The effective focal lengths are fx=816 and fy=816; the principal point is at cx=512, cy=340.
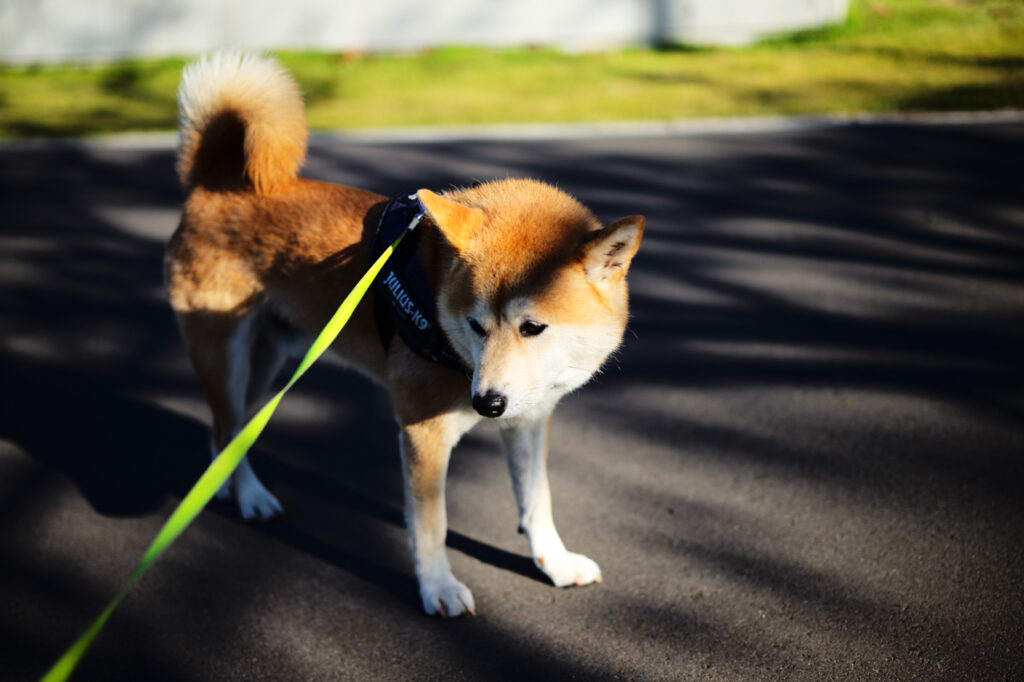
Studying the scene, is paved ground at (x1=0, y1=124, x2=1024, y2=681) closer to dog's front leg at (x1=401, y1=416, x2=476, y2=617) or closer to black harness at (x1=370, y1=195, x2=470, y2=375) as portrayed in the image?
dog's front leg at (x1=401, y1=416, x2=476, y2=617)

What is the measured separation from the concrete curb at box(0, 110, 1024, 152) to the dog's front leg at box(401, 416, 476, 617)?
231 inches

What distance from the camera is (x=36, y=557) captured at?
3.09m

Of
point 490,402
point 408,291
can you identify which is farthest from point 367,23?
point 490,402

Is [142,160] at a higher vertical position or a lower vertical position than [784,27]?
lower

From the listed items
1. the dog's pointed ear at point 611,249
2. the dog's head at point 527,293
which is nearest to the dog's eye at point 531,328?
the dog's head at point 527,293

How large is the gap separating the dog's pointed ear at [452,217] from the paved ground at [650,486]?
1.30 meters

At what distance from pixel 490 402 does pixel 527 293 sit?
0.33 metres

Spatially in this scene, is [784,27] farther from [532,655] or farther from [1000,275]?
[532,655]

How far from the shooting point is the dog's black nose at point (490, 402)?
221cm

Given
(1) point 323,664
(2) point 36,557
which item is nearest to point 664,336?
(1) point 323,664

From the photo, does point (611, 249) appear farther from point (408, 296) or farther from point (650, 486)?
point (650, 486)

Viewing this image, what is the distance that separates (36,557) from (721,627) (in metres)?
2.52

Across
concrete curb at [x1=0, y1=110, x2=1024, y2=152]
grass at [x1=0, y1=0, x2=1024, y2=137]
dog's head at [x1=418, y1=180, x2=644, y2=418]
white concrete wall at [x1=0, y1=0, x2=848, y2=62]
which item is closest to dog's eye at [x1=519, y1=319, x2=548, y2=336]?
dog's head at [x1=418, y1=180, x2=644, y2=418]

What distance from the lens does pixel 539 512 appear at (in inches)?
114
